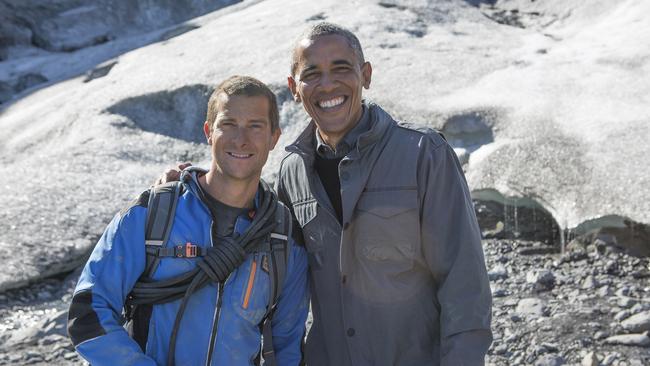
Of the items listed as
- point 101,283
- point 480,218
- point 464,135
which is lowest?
point 480,218

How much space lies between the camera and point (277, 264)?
390 centimetres

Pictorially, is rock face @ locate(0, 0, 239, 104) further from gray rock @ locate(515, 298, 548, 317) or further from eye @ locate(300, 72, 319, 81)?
eye @ locate(300, 72, 319, 81)

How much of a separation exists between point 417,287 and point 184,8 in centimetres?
2245

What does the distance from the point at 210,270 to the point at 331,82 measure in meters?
1.21

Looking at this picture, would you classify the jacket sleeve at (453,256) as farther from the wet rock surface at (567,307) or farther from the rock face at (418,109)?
the rock face at (418,109)

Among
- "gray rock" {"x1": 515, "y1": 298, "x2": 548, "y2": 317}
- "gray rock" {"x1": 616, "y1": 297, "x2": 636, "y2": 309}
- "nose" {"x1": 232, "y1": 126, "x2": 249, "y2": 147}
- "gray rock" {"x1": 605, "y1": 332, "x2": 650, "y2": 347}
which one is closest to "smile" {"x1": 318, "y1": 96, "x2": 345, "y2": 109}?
"nose" {"x1": 232, "y1": 126, "x2": 249, "y2": 147}

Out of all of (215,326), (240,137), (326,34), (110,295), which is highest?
(326,34)

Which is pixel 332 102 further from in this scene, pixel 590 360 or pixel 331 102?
pixel 590 360

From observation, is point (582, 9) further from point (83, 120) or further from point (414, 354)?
point (414, 354)

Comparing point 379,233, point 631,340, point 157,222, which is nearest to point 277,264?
point 379,233

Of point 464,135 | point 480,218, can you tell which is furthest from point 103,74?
point 480,218

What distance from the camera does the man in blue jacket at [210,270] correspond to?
11.7 ft

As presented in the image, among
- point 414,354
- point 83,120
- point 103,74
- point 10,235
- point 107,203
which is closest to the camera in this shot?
point 414,354

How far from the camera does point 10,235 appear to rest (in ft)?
31.2
